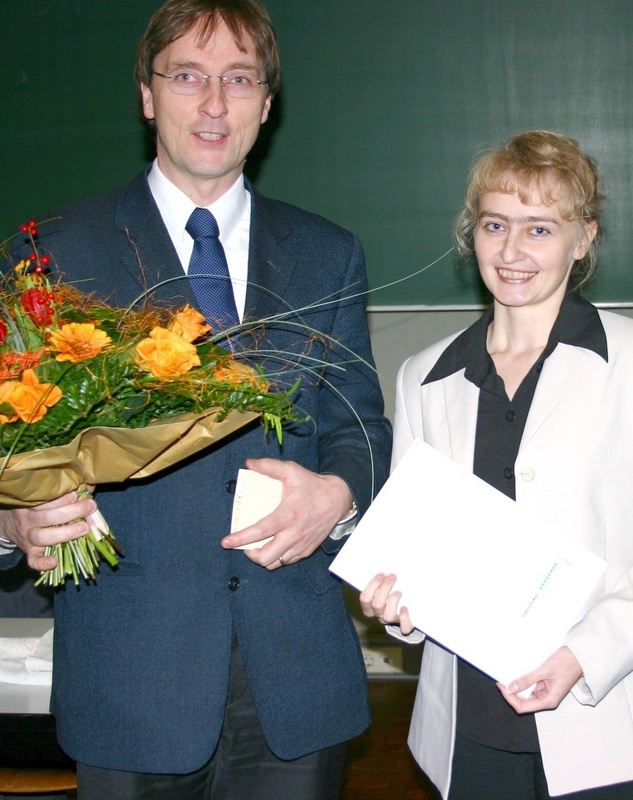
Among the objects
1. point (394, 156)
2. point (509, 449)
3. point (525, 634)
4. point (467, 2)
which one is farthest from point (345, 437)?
point (467, 2)

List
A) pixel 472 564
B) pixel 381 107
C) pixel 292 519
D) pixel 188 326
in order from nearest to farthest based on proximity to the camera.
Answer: pixel 188 326
pixel 292 519
pixel 472 564
pixel 381 107

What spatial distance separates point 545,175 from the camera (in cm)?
196

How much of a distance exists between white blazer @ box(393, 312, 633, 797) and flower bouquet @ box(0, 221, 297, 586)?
604 millimetres

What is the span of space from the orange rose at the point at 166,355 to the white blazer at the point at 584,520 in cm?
78

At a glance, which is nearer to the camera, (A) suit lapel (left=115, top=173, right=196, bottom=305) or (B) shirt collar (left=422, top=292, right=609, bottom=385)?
(A) suit lapel (left=115, top=173, right=196, bottom=305)

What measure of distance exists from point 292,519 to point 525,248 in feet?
2.47

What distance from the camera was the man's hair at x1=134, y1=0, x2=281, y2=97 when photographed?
6.22ft

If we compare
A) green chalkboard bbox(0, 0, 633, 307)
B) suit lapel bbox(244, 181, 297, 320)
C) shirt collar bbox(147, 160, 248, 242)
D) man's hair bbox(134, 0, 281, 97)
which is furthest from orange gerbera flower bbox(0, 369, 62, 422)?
green chalkboard bbox(0, 0, 633, 307)

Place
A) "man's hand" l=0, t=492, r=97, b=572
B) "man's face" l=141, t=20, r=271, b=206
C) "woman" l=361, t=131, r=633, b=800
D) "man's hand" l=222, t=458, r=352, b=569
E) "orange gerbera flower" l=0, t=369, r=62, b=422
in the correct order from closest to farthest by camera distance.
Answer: "orange gerbera flower" l=0, t=369, r=62, b=422
"man's hand" l=0, t=492, r=97, b=572
"man's hand" l=222, t=458, r=352, b=569
"woman" l=361, t=131, r=633, b=800
"man's face" l=141, t=20, r=271, b=206

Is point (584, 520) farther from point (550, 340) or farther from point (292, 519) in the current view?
point (292, 519)

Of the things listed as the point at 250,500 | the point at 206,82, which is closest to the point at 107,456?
the point at 250,500

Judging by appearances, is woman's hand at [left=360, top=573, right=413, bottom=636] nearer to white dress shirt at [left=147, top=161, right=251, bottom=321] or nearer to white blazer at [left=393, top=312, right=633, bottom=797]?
white blazer at [left=393, top=312, right=633, bottom=797]

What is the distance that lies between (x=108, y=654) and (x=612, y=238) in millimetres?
2929

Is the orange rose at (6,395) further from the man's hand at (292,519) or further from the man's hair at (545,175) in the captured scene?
the man's hair at (545,175)
